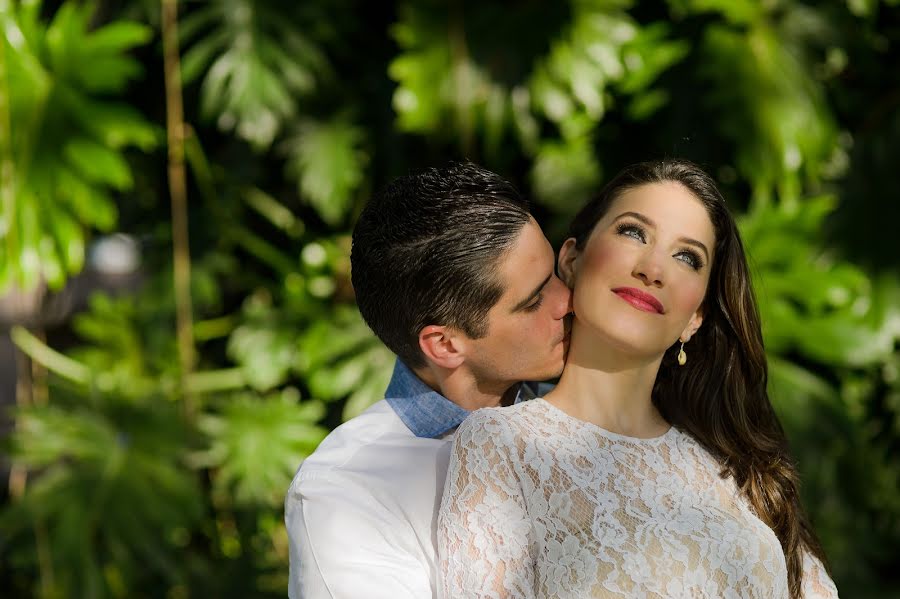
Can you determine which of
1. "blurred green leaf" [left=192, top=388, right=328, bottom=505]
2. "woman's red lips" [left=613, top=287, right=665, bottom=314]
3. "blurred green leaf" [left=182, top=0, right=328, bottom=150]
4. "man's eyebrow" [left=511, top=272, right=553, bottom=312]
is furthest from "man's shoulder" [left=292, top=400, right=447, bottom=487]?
"blurred green leaf" [left=182, top=0, right=328, bottom=150]

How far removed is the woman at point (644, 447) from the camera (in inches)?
52.5

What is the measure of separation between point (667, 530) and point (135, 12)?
276 cm

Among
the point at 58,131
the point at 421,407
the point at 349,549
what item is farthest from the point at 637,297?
the point at 58,131

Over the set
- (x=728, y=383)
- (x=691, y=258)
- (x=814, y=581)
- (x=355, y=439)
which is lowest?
(x=814, y=581)

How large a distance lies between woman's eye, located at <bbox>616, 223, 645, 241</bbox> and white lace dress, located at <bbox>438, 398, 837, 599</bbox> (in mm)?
267

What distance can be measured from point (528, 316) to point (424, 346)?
0.17m

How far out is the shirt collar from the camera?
155 centimetres

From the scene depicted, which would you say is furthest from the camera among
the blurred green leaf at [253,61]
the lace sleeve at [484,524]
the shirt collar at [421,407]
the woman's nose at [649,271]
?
the blurred green leaf at [253,61]

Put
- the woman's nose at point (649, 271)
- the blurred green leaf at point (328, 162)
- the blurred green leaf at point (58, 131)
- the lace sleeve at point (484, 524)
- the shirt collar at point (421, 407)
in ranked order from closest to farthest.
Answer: the lace sleeve at point (484, 524) < the woman's nose at point (649, 271) < the shirt collar at point (421, 407) < the blurred green leaf at point (58, 131) < the blurred green leaf at point (328, 162)

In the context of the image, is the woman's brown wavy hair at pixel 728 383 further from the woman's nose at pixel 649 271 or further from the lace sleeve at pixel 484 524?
the lace sleeve at pixel 484 524

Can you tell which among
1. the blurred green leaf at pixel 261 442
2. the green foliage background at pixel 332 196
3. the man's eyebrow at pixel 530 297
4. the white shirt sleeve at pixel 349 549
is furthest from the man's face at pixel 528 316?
the blurred green leaf at pixel 261 442

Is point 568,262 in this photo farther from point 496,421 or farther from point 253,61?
point 253,61

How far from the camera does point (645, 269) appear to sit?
1424mm

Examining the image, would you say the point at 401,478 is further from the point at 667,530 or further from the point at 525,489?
the point at 667,530
